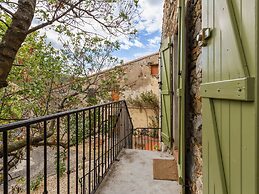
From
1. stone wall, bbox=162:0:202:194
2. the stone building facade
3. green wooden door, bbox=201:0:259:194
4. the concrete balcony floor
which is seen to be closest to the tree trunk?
the concrete balcony floor

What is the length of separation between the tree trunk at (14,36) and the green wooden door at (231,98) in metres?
2.61

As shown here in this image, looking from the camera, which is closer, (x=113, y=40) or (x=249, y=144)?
(x=249, y=144)

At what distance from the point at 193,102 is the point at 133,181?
1181mm

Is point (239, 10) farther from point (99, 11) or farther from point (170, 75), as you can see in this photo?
point (99, 11)

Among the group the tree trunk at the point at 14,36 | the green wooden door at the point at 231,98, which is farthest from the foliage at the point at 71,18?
the green wooden door at the point at 231,98

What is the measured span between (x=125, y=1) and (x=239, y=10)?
14.4 ft

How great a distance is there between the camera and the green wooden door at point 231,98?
854mm

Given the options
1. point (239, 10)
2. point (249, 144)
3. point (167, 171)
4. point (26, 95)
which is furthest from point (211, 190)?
point (26, 95)

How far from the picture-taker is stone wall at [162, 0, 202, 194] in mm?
2123

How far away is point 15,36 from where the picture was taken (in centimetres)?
300

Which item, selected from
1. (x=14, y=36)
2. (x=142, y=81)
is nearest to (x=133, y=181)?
(x=14, y=36)

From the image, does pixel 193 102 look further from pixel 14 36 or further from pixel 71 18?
pixel 71 18

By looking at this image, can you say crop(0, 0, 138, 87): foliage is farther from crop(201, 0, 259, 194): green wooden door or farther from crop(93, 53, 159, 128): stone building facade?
crop(93, 53, 159, 128): stone building facade

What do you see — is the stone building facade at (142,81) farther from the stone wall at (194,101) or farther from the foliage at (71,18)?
the stone wall at (194,101)
